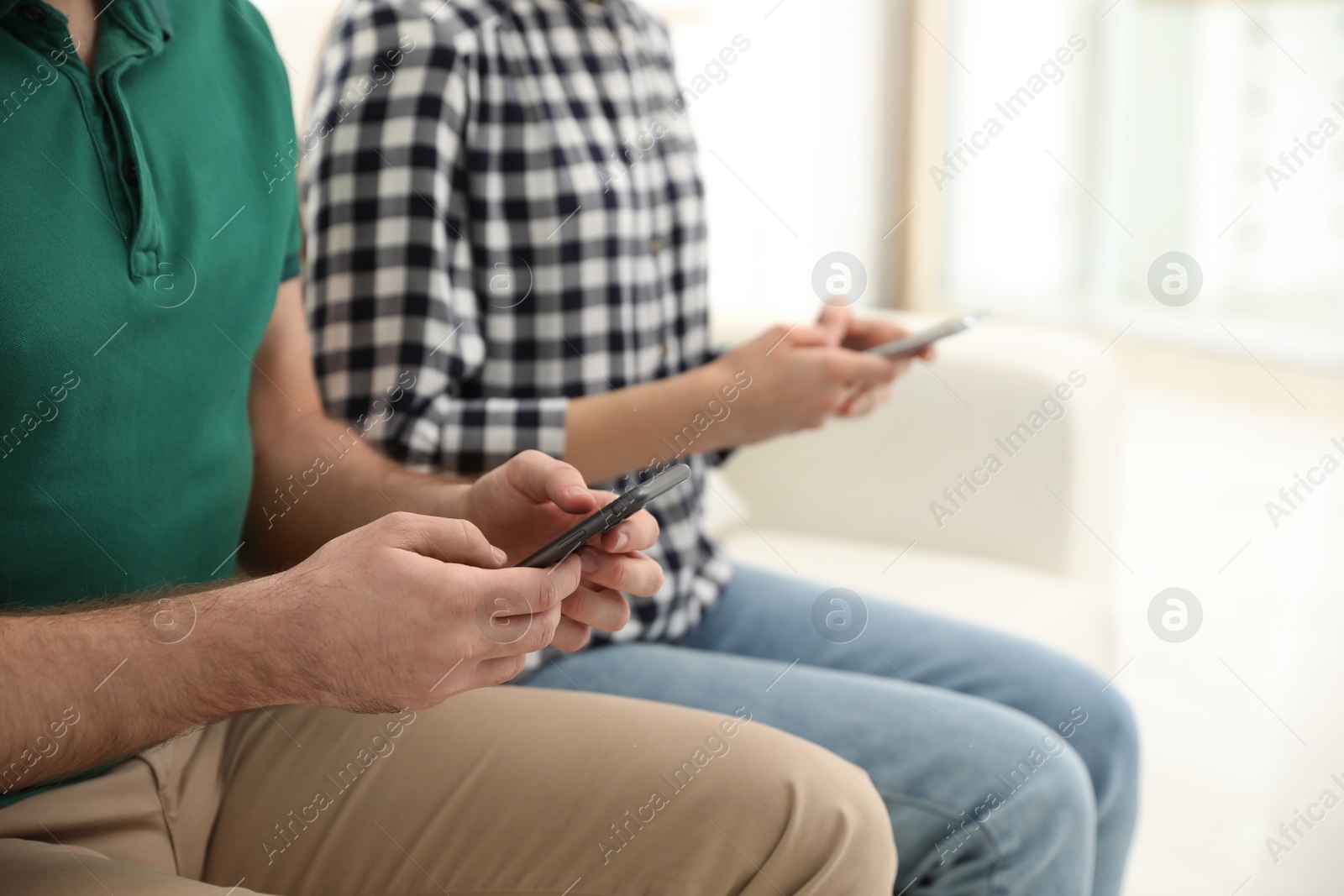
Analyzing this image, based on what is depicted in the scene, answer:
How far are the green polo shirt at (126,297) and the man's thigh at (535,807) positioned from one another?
0.15m

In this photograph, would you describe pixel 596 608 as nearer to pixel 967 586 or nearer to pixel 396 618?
pixel 396 618

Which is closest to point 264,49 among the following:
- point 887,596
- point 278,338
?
point 278,338

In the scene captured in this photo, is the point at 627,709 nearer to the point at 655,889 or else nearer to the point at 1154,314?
the point at 655,889

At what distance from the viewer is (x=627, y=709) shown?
27.7 inches

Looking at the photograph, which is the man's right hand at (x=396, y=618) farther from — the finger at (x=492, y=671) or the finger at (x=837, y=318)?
the finger at (x=837, y=318)

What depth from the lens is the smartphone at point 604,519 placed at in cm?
52

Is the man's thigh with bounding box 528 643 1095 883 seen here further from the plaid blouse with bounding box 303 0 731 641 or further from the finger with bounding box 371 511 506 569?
the finger with bounding box 371 511 506 569

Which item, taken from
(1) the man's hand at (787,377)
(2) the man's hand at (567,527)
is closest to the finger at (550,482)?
(2) the man's hand at (567,527)

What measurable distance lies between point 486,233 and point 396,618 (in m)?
0.43

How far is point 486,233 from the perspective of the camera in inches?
33.9

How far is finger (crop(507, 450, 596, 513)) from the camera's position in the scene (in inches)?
23.8

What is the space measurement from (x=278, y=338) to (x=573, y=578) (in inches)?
14.1

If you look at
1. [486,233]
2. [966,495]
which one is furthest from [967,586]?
[486,233]

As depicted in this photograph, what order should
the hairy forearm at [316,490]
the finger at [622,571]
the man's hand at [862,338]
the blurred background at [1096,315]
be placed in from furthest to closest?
the blurred background at [1096,315], the man's hand at [862,338], the hairy forearm at [316,490], the finger at [622,571]
